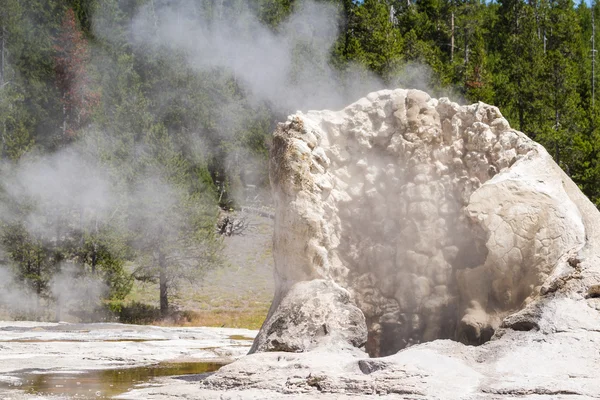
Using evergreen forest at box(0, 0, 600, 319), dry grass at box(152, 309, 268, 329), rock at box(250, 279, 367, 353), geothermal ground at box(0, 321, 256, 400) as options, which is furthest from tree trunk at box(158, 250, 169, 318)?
rock at box(250, 279, 367, 353)

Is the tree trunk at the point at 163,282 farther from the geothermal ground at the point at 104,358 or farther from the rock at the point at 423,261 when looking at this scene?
the rock at the point at 423,261

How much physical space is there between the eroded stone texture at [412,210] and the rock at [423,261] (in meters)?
0.01

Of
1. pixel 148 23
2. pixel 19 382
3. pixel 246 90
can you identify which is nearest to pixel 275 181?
pixel 19 382

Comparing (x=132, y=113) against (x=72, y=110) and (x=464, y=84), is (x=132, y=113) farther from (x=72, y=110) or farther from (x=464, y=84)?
(x=464, y=84)

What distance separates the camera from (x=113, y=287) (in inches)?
1003

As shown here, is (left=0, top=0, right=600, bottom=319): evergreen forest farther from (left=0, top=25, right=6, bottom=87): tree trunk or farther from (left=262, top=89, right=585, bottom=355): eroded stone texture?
(left=262, top=89, right=585, bottom=355): eroded stone texture

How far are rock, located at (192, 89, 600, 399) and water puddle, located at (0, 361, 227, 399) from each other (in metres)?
1.26

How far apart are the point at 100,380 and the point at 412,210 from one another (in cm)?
365

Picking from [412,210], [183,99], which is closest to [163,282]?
[183,99]

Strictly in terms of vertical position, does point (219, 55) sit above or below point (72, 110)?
above

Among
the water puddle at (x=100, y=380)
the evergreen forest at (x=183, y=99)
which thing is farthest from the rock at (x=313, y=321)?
the evergreen forest at (x=183, y=99)

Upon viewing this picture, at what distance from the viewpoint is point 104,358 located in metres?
11.2

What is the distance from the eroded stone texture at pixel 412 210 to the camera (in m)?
7.79

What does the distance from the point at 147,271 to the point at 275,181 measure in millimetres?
17487
